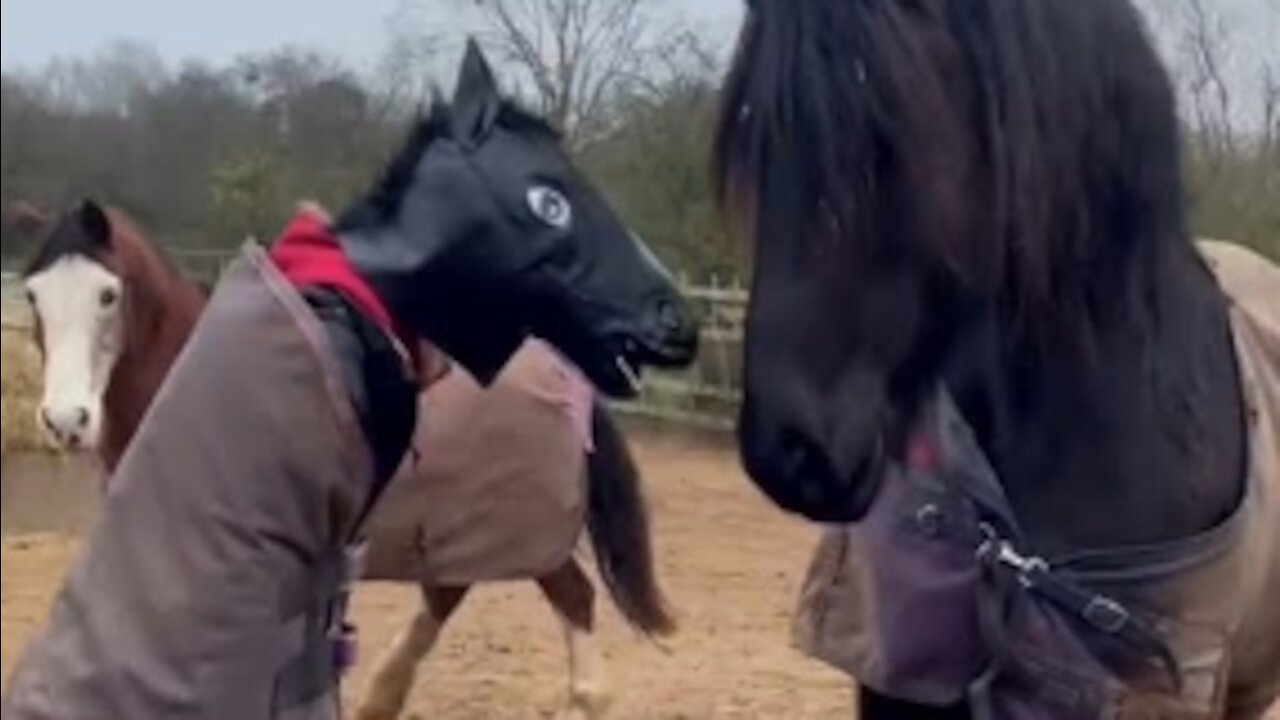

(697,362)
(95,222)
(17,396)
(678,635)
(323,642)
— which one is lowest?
(17,396)

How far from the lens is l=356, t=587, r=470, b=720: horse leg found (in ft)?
13.4

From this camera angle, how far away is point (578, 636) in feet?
13.7

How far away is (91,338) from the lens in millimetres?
3939

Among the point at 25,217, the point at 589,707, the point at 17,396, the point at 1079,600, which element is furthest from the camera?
the point at 17,396

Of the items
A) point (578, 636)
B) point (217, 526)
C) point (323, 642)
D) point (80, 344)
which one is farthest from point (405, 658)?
point (217, 526)

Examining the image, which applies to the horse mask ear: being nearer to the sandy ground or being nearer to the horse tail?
the sandy ground

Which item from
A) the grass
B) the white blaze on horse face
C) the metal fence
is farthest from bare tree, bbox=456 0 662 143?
the grass

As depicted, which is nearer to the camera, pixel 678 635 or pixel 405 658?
pixel 405 658

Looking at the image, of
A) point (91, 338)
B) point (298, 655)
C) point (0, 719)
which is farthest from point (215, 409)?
point (91, 338)

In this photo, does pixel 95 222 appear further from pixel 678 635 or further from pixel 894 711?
pixel 894 711

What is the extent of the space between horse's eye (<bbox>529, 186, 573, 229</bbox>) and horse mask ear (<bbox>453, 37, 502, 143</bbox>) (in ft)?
0.23

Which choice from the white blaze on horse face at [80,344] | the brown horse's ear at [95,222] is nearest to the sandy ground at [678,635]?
the white blaze on horse face at [80,344]

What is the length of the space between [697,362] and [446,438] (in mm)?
1160

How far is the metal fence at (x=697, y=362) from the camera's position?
2.78 meters
